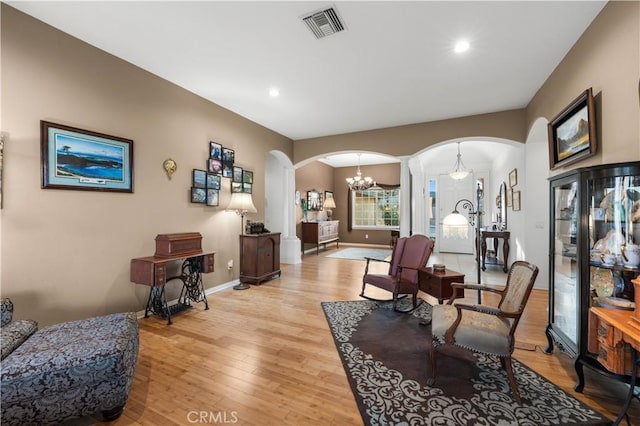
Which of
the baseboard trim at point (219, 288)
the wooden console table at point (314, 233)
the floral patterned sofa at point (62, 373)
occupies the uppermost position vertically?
the wooden console table at point (314, 233)

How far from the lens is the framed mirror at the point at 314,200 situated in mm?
8359

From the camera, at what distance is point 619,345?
4.89ft

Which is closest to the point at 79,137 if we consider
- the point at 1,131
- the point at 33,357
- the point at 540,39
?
the point at 1,131

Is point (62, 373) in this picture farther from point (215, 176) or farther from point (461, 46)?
point (461, 46)

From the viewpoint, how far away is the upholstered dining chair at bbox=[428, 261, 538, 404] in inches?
71.4

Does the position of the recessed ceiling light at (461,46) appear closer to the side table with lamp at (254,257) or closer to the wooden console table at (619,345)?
the wooden console table at (619,345)

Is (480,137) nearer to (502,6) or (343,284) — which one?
(502,6)

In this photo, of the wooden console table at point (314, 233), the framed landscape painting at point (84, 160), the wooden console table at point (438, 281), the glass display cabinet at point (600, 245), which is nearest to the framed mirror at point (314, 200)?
the wooden console table at point (314, 233)

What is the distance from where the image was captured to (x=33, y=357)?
4.91 ft

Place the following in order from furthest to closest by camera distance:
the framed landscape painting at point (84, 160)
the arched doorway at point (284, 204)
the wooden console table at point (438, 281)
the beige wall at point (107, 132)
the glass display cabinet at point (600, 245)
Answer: the arched doorway at point (284, 204), the wooden console table at point (438, 281), the framed landscape painting at point (84, 160), the beige wall at point (107, 132), the glass display cabinet at point (600, 245)

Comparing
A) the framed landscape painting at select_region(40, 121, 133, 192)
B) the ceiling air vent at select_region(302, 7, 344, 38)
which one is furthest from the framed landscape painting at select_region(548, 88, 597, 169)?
the framed landscape painting at select_region(40, 121, 133, 192)

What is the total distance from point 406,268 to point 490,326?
1.31 m

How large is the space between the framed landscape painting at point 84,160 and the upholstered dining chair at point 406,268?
128 inches

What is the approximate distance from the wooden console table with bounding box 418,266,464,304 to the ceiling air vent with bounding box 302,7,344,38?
273 centimetres
